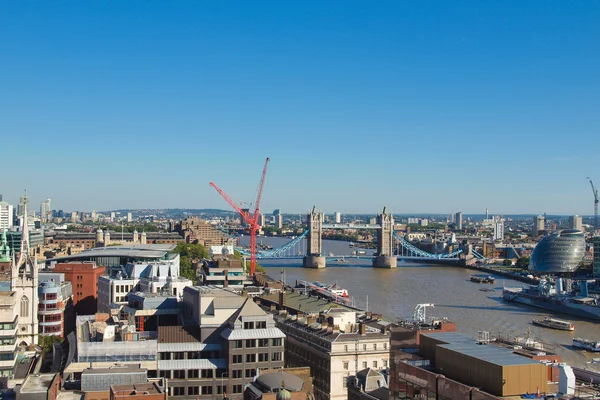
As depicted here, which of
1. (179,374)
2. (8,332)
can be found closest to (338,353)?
(179,374)

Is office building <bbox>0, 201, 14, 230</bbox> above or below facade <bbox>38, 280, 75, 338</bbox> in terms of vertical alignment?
above

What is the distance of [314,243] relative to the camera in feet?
322

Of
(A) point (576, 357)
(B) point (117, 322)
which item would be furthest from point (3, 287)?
(A) point (576, 357)

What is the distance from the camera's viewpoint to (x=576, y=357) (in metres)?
33.8

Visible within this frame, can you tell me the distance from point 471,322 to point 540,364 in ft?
107

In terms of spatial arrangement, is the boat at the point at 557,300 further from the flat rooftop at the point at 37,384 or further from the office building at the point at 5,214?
the office building at the point at 5,214

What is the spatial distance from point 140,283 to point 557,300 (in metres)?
32.5

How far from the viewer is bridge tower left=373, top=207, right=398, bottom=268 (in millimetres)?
91812

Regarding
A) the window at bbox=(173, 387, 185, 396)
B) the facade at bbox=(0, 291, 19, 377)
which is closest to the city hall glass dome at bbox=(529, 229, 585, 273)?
the facade at bbox=(0, 291, 19, 377)

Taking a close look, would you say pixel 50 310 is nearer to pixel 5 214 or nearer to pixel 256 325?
pixel 256 325

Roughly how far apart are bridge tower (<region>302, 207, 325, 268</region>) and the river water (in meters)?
1.55

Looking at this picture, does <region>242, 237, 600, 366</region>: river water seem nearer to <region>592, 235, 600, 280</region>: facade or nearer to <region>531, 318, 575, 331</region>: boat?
<region>531, 318, 575, 331</region>: boat

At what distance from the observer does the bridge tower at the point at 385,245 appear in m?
91.8

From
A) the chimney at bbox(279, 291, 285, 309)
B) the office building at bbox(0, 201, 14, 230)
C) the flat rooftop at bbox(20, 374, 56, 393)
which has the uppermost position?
the office building at bbox(0, 201, 14, 230)
